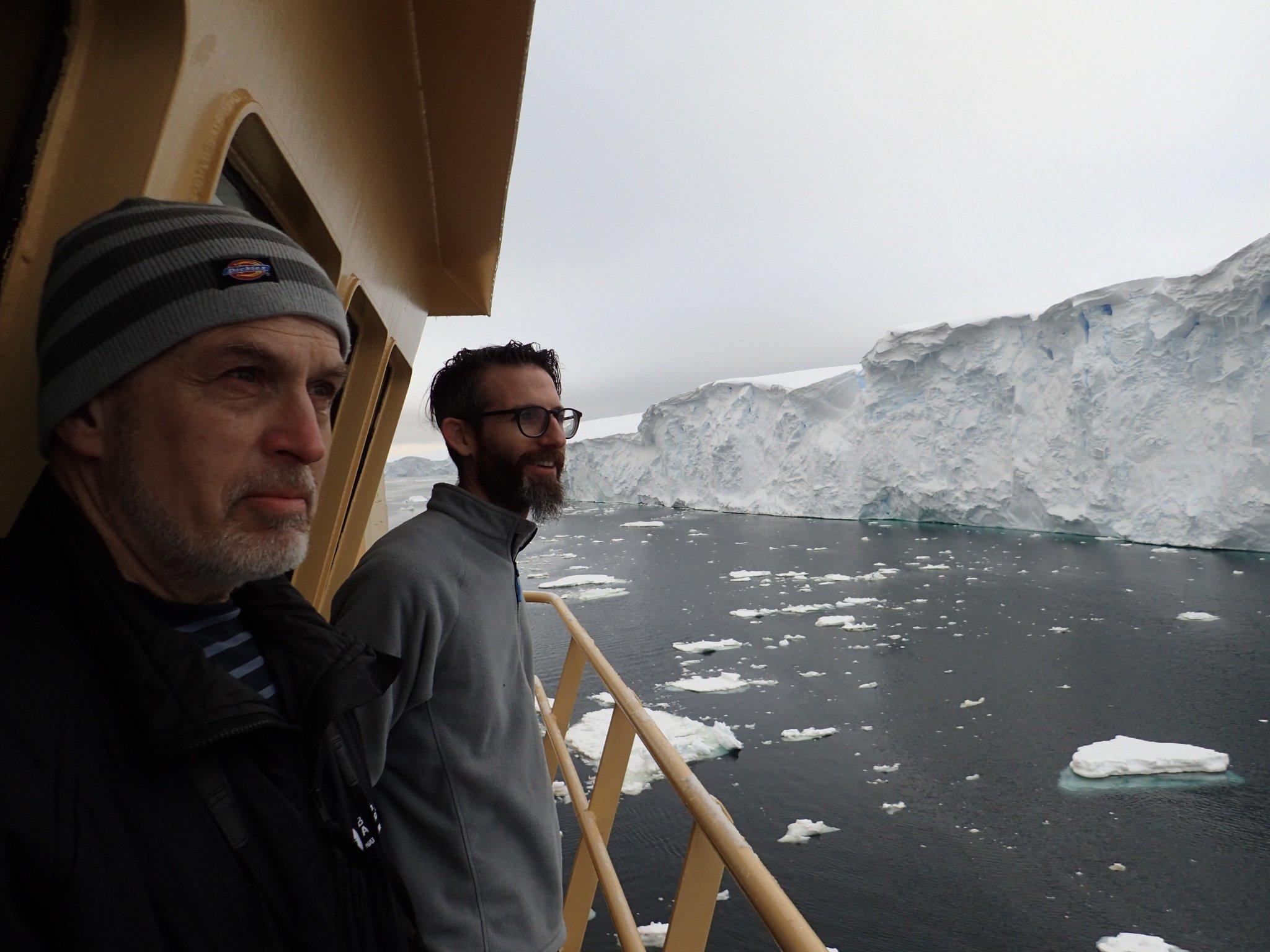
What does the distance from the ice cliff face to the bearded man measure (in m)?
8.25

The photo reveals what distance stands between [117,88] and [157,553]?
18.1 inches

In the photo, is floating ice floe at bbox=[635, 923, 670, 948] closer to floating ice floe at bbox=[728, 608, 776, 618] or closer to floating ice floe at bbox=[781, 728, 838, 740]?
floating ice floe at bbox=[781, 728, 838, 740]

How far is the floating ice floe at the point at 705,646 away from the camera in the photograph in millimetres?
8148

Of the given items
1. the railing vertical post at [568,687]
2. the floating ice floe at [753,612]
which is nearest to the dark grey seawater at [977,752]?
the floating ice floe at [753,612]

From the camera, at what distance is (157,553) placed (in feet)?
1.60

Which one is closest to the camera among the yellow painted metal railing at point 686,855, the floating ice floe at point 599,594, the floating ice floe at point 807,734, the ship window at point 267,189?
the yellow painted metal railing at point 686,855

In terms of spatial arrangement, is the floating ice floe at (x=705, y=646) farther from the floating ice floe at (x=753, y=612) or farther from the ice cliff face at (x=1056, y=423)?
the ice cliff face at (x=1056, y=423)

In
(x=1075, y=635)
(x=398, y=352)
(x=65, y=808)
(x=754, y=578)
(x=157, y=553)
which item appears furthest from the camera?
(x=754, y=578)

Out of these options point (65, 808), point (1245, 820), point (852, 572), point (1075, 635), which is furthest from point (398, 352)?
point (852, 572)

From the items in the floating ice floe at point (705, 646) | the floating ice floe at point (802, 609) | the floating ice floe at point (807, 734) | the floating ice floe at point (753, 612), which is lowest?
the floating ice floe at point (802, 609)

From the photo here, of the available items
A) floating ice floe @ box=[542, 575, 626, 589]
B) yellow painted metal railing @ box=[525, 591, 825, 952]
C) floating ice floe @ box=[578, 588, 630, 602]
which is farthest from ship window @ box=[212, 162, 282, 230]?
floating ice floe @ box=[542, 575, 626, 589]

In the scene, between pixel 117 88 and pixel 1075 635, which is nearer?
pixel 117 88

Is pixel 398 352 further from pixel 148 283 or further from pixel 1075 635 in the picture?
pixel 1075 635

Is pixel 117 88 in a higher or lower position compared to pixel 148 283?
higher
